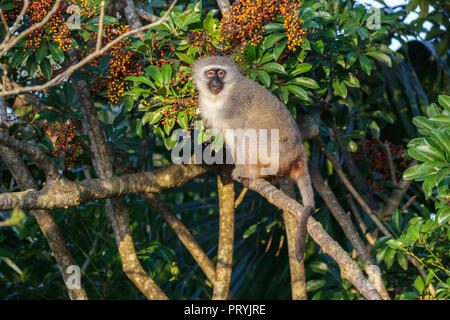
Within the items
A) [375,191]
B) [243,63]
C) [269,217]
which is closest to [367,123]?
[375,191]

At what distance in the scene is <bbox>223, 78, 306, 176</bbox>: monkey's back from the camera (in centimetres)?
363

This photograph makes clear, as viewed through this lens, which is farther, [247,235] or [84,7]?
[247,235]

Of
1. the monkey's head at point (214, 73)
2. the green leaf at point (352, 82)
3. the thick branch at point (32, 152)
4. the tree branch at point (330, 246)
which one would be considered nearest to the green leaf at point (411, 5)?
the green leaf at point (352, 82)

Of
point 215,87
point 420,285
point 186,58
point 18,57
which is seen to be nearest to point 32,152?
point 18,57

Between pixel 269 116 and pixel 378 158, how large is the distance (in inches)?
73.4

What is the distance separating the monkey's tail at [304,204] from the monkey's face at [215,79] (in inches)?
30.4

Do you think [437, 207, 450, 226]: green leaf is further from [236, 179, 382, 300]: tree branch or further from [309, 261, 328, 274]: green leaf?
[309, 261, 328, 274]: green leaf

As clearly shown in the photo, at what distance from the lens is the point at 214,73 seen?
362 cm

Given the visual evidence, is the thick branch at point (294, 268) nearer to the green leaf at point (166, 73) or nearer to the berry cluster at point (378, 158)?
the berry cluster at point (378, 158)

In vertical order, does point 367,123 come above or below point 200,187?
above

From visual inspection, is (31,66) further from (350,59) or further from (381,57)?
(381,57)
